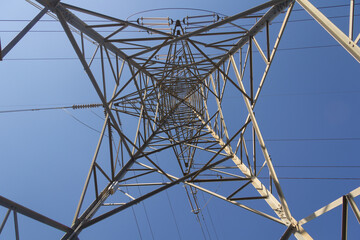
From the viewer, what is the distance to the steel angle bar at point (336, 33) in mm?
2680

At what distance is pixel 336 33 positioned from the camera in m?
3.00

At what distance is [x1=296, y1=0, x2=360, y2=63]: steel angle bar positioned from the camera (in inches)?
105

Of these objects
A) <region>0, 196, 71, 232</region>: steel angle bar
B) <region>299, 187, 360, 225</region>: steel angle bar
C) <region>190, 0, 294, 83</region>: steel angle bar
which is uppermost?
<region>190, 0, 294, 83</region>: steel angle bar

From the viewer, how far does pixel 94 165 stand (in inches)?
197

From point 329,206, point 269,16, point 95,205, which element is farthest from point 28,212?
point 269,16

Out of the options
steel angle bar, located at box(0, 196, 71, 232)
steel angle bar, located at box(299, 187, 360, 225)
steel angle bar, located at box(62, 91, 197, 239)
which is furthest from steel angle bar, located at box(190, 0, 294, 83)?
steel angle bar, located at box(0, 196, 71, 232)

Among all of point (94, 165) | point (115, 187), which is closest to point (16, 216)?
point (94, 165)

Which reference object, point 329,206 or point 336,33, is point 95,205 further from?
point 336,33

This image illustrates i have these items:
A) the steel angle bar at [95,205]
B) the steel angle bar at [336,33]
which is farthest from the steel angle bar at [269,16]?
the steel angle bar at [95,205]

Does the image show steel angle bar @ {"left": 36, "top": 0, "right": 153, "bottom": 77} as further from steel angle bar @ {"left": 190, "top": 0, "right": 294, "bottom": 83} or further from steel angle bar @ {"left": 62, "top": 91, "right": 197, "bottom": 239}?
steel angle bar @ {"left": 190, "top": 0, "right": 294, "bottom": 83}

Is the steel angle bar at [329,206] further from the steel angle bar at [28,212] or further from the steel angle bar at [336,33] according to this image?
the steel angle bar at [28,212]

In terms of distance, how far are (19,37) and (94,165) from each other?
10.5 feet

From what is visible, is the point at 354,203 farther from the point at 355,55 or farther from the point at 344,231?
the point at 355,55

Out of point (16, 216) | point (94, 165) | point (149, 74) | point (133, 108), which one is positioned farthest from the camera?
point (149, 74)
